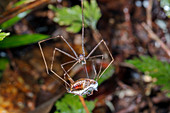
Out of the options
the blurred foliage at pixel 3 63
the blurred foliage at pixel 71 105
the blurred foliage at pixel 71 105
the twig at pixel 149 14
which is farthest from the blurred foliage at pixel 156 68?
the blurred foliage at pixel 3 63

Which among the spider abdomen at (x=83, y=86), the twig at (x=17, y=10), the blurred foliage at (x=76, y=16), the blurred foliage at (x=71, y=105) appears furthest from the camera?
the blurred foliage at (x=76, y=16)

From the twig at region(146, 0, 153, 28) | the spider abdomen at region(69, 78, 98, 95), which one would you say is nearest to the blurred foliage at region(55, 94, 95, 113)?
the spider abdomen at region(69, 78, 98, 95)

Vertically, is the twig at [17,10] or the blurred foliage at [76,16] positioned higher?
the twig at [17,10]

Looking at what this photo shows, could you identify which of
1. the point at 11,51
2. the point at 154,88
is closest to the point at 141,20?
the point at 154,88

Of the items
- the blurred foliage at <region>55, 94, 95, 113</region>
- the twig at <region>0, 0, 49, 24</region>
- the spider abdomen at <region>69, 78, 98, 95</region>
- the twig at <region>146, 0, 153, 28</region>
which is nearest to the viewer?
the spider abdomen at <region>69, 78, 98, 95</region>

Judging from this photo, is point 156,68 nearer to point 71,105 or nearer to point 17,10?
point 71,105

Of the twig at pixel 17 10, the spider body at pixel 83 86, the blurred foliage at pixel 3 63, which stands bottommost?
the blurred foliage at pixel 3 63

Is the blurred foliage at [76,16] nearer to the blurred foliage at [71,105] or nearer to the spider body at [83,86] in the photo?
the blurred foliage at [71,105]

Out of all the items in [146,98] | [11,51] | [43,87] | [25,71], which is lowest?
[146,98]

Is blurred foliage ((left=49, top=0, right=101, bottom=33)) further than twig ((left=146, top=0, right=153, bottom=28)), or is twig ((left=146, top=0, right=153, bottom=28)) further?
twig ((left=146, top=0, right=153, bottom=28))

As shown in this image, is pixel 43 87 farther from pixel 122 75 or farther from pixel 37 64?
pixel 122 75

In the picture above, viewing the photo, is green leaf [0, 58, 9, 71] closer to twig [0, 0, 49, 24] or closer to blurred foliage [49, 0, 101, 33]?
twig [0, 0, 49, 24]
